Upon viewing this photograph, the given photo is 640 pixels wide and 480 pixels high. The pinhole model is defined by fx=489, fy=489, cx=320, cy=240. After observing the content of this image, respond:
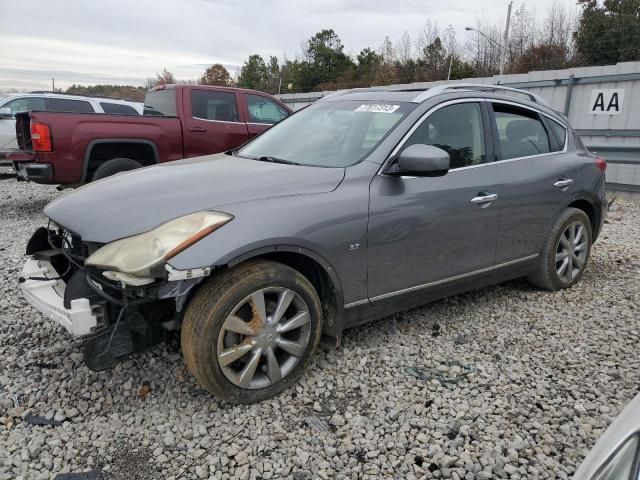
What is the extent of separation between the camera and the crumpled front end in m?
2.35

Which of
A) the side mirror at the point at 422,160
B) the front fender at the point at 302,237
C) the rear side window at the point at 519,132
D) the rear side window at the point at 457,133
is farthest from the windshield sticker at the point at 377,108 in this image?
the rear side window at the point at 519,132

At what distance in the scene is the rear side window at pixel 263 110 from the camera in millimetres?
8250

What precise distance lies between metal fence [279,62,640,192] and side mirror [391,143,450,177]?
625 cm

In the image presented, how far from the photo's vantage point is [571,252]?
4406 millimetres

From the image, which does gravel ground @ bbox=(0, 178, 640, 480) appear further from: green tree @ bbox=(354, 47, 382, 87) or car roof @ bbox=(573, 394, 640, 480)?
green tree @ bbox=(354, 47, 382, 87)

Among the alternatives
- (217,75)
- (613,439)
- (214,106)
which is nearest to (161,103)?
(214,106)

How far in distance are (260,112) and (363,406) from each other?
655 centimetres

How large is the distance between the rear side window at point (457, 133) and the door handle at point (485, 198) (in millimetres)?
250

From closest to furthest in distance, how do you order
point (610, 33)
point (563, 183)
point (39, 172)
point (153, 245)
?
1. point (153, 245)
2. point (563, 183)
3. point (39, 172)
4. point (610, 33)

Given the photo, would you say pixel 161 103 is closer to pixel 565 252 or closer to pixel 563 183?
pixel 563 183

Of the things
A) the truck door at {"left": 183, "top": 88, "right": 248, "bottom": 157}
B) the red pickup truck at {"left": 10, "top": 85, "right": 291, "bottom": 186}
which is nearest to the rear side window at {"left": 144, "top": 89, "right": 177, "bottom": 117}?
the red pickup truck at {"left": 10, "top": 85, "right": 291, "bottom": 186}

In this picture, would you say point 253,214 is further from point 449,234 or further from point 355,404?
point 449,234

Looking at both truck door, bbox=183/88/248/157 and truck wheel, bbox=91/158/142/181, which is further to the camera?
truck door, bbox=183/88/248/157

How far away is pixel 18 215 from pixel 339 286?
6.88 m
